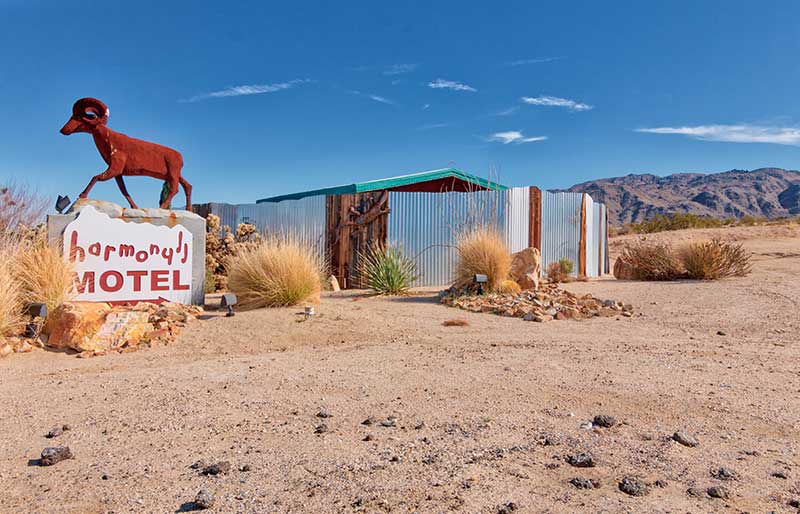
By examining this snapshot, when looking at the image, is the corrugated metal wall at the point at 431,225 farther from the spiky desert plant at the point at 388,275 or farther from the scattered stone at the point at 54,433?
the scattered stone at the point at 54,433

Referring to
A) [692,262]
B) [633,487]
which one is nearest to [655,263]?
[692,262]

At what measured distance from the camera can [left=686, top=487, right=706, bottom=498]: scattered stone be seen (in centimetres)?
257

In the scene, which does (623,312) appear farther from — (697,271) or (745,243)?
(745,243)

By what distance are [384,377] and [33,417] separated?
2.55 metres

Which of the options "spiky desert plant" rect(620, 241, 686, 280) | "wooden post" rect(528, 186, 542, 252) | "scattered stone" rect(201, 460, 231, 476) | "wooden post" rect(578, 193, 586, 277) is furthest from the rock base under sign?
"wooden post" rect(578, 193, 586, 277)

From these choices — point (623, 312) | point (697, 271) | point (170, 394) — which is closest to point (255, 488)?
point (170, 394)

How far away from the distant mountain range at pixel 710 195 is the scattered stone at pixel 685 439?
76.3m

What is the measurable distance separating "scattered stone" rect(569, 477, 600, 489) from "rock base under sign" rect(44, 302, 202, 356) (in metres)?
5.11

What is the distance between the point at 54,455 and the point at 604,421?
10.4 feet

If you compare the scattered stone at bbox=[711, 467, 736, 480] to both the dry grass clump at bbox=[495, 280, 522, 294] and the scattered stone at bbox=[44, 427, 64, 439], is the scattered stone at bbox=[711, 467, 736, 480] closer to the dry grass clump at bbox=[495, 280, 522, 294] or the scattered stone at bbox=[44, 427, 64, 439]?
the scattered stone at bbox=[44, 427, 64, 439]

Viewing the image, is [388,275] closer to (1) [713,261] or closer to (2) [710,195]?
(1) [713,261]

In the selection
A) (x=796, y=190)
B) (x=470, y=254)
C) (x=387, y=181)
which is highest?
(x=796, y=190)

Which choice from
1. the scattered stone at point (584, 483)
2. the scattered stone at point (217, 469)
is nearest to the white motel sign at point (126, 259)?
the scattered stone at point (217, 469)

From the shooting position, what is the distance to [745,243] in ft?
70.7
